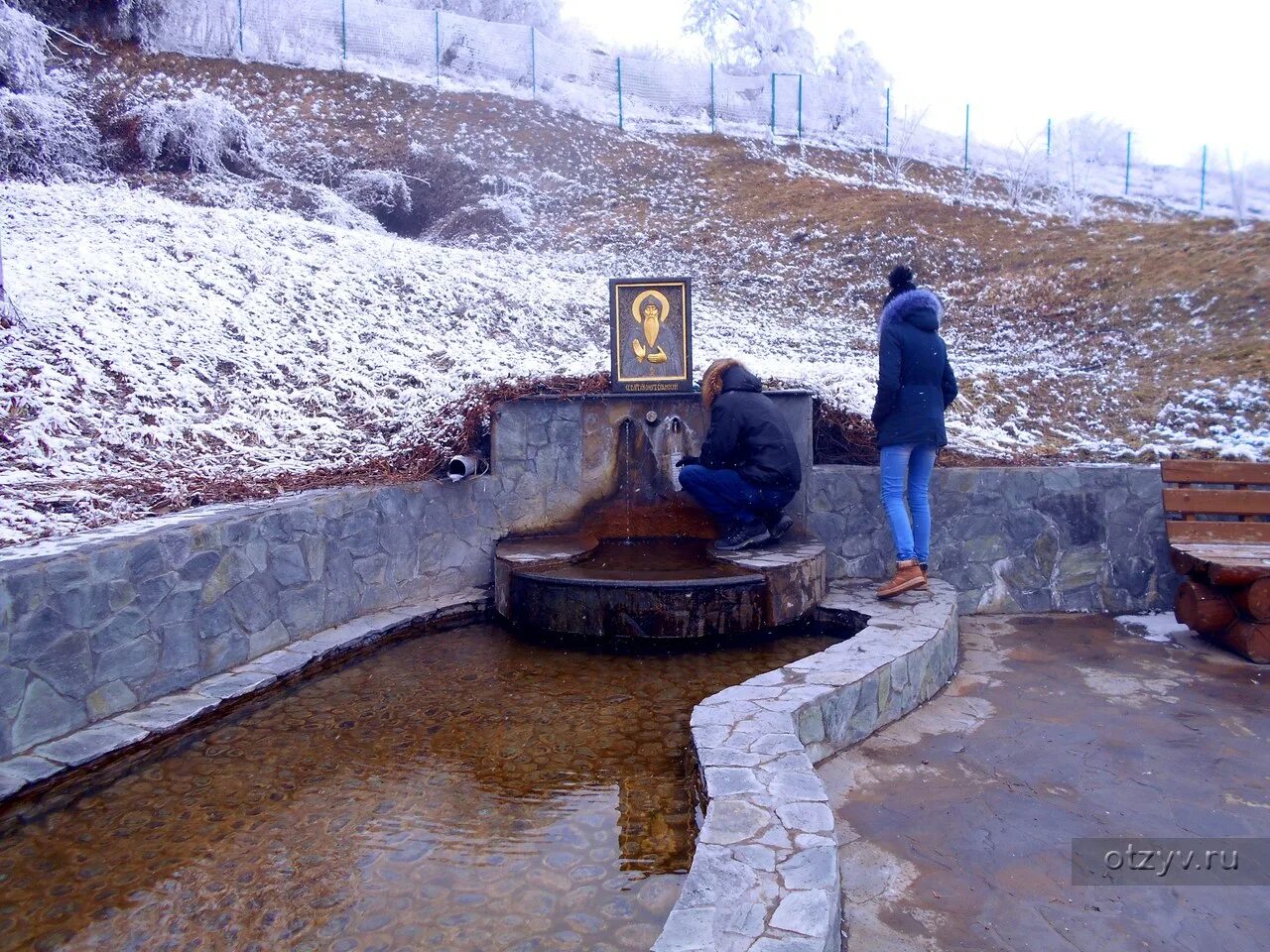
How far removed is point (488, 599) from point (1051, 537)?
3814mm

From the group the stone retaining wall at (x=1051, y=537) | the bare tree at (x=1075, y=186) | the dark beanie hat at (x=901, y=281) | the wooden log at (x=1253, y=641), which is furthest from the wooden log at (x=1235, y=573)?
the bare tree at (x=1075, y=186)

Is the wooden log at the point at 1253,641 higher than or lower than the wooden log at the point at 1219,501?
lower

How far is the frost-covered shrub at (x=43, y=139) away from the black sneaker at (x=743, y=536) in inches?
445

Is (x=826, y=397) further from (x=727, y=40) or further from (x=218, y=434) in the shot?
(x=727, y=40)

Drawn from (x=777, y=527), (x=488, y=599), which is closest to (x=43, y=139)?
(x=488, y=599)

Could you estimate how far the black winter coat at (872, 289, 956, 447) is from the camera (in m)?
5.05

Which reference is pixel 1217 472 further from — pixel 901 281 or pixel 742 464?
pixel 742 464

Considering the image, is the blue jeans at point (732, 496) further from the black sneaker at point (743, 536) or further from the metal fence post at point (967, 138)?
the metal fence post at point (967, 138)

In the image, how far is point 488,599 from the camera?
5.70 meters

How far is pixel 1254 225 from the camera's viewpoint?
11.6 metres

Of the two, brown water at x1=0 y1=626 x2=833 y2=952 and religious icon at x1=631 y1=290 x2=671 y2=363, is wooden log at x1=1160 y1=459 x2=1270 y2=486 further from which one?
brown water at x1=0 y1=626 x2=833 y2=952

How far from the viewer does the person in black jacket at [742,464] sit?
215 inches

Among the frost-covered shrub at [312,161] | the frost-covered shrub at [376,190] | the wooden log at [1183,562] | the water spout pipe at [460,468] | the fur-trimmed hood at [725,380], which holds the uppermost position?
the frost-covered shrub at [312,161]

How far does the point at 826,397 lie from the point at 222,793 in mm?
5350
